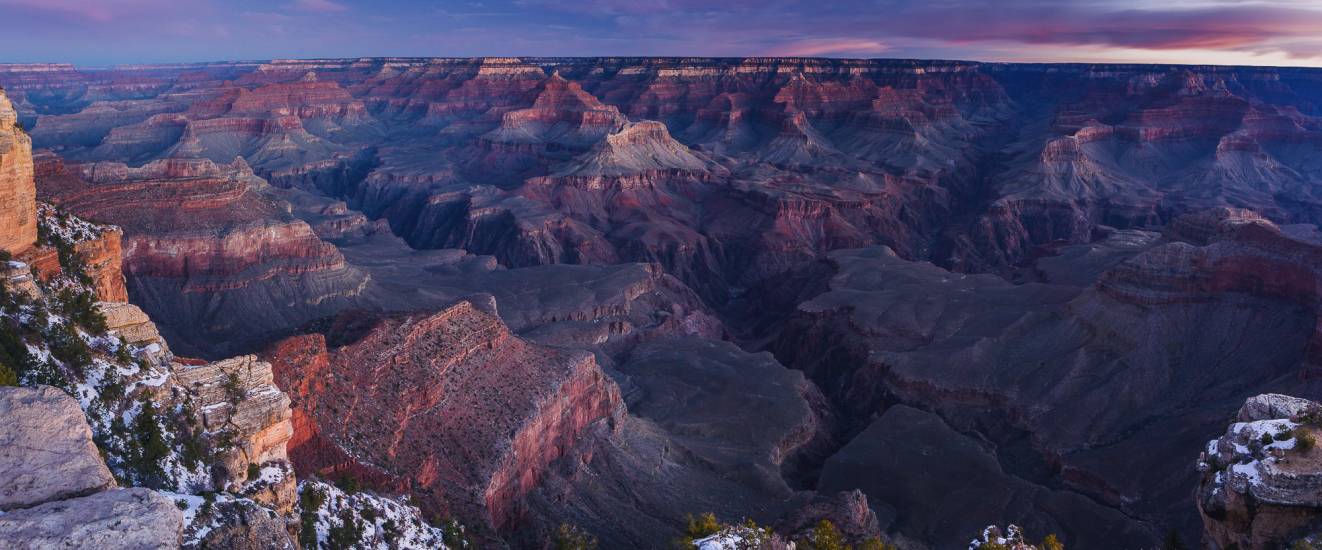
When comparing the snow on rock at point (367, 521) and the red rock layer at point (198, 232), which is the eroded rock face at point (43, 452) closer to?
the snow on rock at point (367, 521)

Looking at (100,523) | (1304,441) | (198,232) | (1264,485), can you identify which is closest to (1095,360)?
(1304,441)

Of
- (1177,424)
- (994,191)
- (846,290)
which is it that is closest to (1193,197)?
(994,191)

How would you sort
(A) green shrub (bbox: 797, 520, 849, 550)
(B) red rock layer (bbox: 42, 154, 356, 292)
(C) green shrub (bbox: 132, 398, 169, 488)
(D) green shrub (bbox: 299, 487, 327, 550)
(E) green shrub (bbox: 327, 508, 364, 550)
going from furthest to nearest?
(B) red rock layer (bbox: 42, 154, 356, 292) < (A) green shrub (bbox: 797, 520, 849, 550) < (E) green shrub (bbox: 327, 508, 364, 550) < (D) green shrub (bbox: 299, 487, 327, 550) < (C) green shrub (bbox: 132, 398, 169, 488)

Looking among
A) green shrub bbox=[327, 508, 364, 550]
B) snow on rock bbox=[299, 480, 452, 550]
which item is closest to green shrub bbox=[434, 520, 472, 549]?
snow on rock bbox=[299, 480, 452, 550]

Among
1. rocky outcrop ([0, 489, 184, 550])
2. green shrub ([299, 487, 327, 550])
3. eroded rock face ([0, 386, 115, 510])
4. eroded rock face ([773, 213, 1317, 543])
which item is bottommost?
eroded rock face ([773, 213, 1317, 543])

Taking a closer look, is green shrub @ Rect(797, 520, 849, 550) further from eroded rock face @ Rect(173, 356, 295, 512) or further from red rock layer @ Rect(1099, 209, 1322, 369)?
red rock layer @ Rect(1099, 209, 1322, 369)

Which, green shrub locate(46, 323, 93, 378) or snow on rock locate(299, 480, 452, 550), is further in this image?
snow on rock locate(299, 480, 452, 550)

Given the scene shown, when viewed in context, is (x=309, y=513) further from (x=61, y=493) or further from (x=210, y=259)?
(x=210, y=259)

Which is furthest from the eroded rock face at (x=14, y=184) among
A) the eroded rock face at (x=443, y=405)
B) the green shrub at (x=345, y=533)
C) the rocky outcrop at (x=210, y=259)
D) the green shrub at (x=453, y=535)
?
the rocky outcrop at (x=210, y=259)
